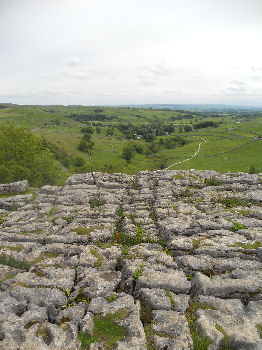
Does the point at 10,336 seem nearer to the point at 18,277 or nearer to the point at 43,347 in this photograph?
the point at 43,347

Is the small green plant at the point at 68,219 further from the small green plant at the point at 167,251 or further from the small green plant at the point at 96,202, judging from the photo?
the small green plant at the point at 167,251

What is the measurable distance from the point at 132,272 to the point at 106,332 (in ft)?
14.3

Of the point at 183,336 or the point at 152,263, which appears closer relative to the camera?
the point at 183,336

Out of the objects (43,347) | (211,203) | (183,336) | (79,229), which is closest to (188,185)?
(211,203)

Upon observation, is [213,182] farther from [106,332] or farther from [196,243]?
[106,332]

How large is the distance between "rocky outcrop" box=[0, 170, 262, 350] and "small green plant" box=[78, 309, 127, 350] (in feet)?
0.16

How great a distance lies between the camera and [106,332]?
10.8 metres

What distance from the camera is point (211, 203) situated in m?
26.3

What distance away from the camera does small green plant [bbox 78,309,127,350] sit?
1026 cm

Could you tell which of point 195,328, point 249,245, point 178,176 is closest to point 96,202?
point 178,176

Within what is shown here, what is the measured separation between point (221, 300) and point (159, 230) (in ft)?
29.1

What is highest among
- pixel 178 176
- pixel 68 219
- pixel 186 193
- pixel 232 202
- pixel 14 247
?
pixel 178 176

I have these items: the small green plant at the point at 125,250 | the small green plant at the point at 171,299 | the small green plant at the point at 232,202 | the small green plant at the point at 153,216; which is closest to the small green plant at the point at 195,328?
the small green plant at the point at 171,299

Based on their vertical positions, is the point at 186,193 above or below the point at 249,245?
above
